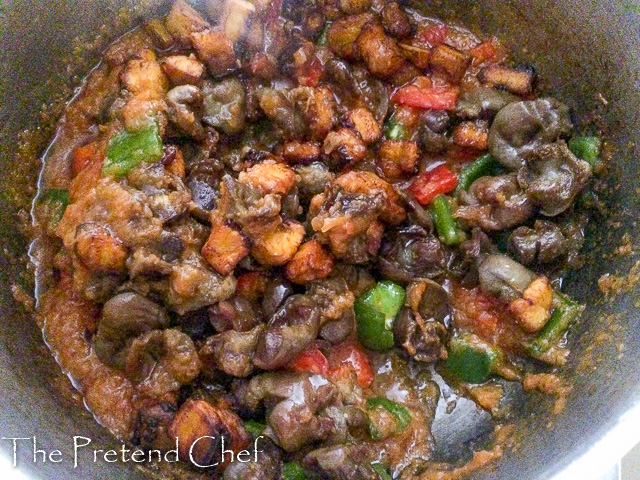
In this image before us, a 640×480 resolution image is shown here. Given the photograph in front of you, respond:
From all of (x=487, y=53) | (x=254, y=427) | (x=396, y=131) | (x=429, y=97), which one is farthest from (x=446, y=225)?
(x=254, y=427)

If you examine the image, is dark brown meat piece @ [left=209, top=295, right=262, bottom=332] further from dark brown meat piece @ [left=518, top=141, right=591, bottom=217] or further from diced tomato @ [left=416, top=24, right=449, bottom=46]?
diced tomato @ [left=416, top=24, right=449, bottom=46]

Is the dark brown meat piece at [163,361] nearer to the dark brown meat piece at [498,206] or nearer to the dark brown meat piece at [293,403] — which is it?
the dark brown meat piece at [293,403]

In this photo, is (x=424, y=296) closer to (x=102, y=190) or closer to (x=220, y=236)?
(x=220, y=236)

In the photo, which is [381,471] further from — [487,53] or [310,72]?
[487,53]

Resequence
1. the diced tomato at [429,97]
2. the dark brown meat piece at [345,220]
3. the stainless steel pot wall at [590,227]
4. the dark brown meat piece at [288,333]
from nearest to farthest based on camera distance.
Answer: the stainless steel pot wall at [590,227] → the dark brown meat piece at [288,333] → the dark brown meat piece at [345,220] → the diced tomato at [429,97]


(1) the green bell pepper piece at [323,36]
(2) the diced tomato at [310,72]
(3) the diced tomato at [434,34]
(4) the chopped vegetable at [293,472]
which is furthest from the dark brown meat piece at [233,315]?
(3) the diced tomato at [434,34]

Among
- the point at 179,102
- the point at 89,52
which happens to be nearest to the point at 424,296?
the point at 179,102

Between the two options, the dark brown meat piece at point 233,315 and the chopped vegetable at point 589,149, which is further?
the chopped vegetable at point 589,149
